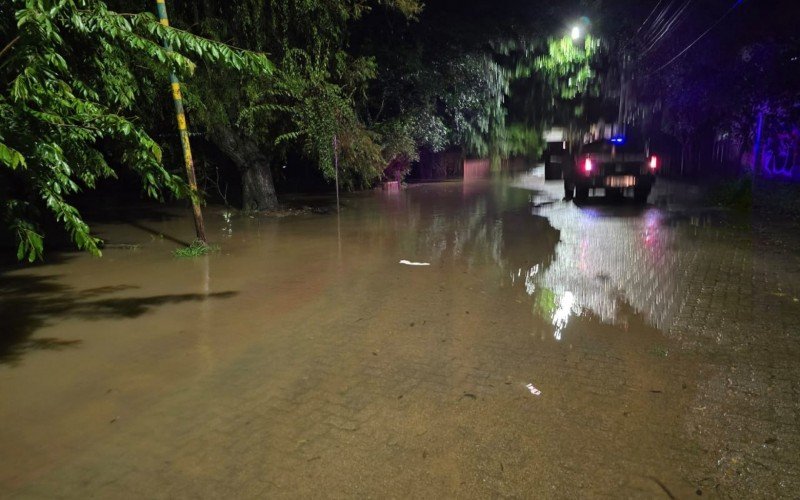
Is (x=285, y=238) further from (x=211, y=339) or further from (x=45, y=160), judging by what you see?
(x=45, y=160)

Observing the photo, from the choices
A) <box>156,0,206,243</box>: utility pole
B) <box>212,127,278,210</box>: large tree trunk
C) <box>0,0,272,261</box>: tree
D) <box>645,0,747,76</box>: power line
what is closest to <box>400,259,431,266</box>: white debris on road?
<box>156,0,206,243</box>: utility pole

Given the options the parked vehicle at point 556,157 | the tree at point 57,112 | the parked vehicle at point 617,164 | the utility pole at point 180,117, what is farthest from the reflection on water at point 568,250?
the tree at point 57,112

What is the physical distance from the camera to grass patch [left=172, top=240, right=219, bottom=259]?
30.7 feet

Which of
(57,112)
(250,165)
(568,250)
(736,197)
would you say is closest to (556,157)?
(736,197)

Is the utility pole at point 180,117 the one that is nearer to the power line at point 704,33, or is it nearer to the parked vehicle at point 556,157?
the parked vehicle at point 556,157

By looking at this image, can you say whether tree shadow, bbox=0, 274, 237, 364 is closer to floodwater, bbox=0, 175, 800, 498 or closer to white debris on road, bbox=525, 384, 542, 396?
floodwater, bbox=0, 175, 800, 498

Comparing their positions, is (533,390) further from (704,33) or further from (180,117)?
(704,33)

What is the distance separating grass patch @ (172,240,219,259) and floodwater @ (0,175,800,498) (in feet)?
1.77

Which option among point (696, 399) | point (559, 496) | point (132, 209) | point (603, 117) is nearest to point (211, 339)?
point (559, 496)

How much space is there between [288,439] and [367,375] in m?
1.08

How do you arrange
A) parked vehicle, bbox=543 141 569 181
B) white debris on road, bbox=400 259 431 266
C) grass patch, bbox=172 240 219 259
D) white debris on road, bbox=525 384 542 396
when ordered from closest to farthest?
white debris on road, bbox=525 384 542 396 → white debris on road, bbox=400 259 431 266 → grass patch, bbox=172 240 219 259 → parked vehicle, bbox=543 141 569 181

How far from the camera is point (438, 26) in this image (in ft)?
59.8

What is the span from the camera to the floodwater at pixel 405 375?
3.17m

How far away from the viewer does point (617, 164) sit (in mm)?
14641
